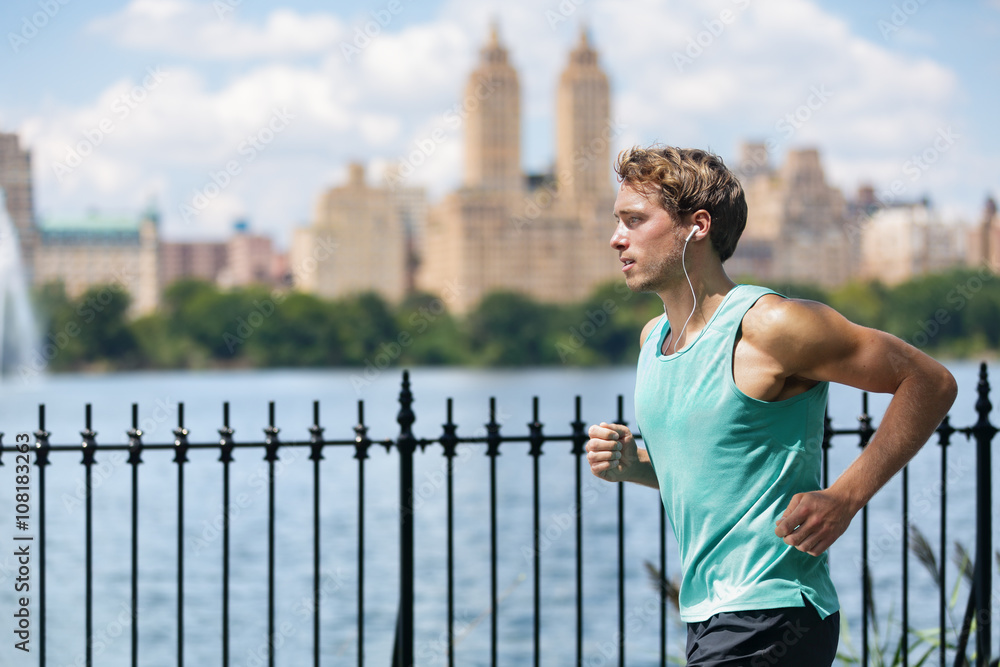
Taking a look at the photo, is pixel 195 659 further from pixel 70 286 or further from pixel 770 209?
pixel 770 209

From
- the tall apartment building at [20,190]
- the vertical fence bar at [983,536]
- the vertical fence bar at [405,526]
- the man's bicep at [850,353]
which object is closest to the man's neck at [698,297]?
the man's bicep at [850,353]

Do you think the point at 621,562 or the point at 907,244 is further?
the point at 907,244

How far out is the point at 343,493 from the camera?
26812 mm

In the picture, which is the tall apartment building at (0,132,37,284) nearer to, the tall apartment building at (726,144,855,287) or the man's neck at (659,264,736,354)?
the tall apartment building at (726,144,855,287)

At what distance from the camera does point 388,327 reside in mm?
95500

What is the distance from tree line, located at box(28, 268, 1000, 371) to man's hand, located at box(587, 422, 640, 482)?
7720cm

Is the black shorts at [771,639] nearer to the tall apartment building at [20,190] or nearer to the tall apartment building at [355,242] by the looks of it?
the tall apartment building at [20,190]

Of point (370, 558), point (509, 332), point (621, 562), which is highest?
point (621, 562)

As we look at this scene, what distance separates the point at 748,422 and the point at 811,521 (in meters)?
0.22

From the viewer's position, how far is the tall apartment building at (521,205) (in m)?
125

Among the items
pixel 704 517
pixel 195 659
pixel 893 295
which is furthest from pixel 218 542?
pixel 893 295

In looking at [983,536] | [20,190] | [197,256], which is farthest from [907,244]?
[983,536]

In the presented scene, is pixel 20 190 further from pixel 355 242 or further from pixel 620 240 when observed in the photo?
pixel 620 240

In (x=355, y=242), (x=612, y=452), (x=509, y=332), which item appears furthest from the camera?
(x=355, y=242)
